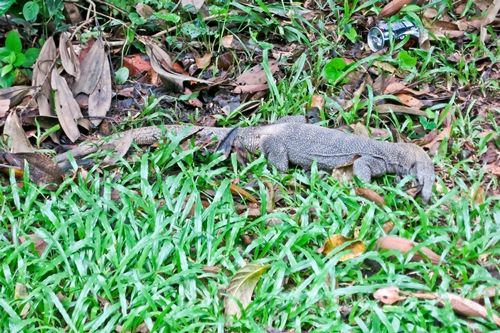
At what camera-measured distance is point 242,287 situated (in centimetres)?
414

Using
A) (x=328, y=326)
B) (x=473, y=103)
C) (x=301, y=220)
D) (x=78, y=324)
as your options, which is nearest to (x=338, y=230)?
(x=301, y=220)

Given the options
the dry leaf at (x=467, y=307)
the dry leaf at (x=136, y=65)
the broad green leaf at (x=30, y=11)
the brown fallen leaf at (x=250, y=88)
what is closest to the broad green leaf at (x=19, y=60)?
the broad green leaf at (x=30, y=11)

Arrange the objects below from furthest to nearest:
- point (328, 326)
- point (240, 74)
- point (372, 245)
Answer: point (240, 74)
point (372, 245)
point (328, 326)

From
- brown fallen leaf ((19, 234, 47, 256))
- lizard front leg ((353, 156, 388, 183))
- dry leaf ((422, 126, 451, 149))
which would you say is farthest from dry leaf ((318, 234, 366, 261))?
brown fallen leaf ((19, 234, 47, 256))

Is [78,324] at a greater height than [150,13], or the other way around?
[150,13]

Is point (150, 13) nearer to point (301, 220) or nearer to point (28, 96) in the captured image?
point (28, 96)

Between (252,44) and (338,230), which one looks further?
(252,44)

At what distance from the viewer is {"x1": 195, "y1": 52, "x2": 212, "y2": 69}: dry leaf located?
6.39 m

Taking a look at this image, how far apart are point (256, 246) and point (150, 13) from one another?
2959 mm

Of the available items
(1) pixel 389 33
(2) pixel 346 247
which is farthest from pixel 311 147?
(1) pixel 389 33

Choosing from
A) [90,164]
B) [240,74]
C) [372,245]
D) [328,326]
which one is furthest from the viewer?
[240,74]

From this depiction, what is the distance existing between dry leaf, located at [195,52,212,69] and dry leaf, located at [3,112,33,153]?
161 cm

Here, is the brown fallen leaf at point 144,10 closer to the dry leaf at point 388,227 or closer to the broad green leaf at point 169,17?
the broad green leaf at point 169,17

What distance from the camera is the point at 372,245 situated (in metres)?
4.37
